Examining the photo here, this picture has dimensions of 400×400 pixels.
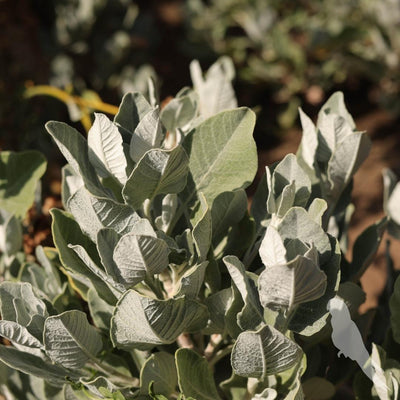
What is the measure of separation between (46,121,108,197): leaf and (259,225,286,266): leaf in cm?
21

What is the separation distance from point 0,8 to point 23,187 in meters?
1.65

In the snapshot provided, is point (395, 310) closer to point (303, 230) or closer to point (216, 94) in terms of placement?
point (303, 230)

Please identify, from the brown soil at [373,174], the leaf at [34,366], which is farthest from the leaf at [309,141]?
the brown soil at [373,174]

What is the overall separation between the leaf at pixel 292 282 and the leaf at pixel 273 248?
0.4 inches

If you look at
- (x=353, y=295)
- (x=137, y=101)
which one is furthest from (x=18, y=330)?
(x=353, y=295)

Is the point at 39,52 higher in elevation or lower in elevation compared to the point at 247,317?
lower

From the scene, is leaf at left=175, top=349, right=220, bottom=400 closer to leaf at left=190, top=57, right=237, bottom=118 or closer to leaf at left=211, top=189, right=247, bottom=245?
leaf at left=211, top=189, right=247, bottom=245

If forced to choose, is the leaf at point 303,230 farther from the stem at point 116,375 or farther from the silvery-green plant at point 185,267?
the stem at point 116,375

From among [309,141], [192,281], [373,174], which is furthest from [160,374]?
[373,174]

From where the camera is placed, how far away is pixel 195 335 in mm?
874

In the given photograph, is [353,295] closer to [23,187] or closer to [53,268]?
[53,268]

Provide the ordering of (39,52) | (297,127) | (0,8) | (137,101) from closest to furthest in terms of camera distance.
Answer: (137,101)
(0,8)
(39,52)
(297,127)

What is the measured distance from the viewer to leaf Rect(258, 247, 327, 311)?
2.00ft

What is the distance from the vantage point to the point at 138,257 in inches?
25.3
